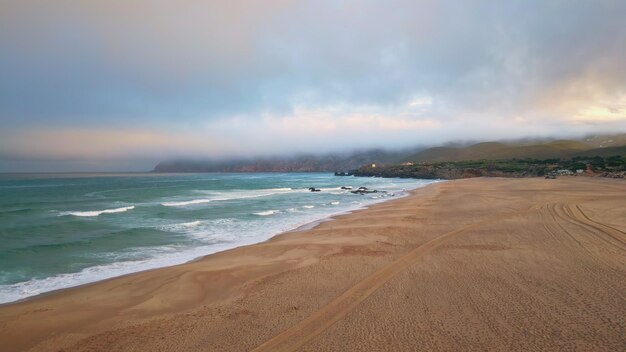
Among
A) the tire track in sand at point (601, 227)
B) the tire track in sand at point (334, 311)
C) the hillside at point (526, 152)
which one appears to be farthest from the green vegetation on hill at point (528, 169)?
the tire track in sand at point (334, 311)

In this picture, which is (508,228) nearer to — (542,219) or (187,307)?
(542,219)

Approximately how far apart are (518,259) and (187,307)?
8846 millimetres

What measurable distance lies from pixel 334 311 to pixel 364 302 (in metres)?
0.74

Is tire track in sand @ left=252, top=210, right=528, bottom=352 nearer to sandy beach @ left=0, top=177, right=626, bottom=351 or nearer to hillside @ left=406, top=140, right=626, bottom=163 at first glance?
sandy beach @ left=0, top=177, right=626, bottom=351

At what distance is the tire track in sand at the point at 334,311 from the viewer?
507cm

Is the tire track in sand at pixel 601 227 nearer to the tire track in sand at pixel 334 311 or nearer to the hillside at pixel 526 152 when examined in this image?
the tire track in sand at pixel 334 311

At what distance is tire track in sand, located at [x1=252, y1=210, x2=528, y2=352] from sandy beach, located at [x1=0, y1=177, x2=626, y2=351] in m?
0.03

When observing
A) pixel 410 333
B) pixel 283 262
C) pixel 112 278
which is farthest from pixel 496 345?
pixel 112 278

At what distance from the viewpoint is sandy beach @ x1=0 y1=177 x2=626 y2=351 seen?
507cm

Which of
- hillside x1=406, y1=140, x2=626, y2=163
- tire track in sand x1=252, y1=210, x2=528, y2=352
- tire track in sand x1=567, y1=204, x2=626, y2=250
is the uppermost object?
hillside x1=406, y1=140, x2=626, y2=163

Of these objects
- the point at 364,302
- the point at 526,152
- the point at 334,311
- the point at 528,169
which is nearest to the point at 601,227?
the point at 364,302

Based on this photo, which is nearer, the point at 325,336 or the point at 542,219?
the point at 325,336

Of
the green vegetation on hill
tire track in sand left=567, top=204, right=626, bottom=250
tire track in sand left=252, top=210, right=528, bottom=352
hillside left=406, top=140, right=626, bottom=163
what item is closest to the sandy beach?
tire track in sand left=252, top=210, right=528, bottom=352

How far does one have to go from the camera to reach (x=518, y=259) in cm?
898
